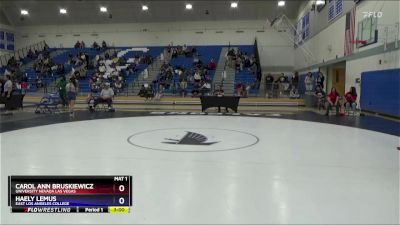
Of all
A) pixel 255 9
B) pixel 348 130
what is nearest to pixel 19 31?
pixel 255 9

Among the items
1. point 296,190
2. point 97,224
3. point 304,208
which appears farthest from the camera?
point 296,190

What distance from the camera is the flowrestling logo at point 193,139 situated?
6266mm

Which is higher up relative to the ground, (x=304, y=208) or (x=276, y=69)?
(x=276, y=69)

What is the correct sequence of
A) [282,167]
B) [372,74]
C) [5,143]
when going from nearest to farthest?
[282,167], [5,143], [372,74]

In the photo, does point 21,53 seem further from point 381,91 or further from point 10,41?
point 381,91

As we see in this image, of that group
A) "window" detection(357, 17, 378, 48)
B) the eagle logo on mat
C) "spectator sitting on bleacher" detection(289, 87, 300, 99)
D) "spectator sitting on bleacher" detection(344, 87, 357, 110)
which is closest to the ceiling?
"spectator sitting on bleacher" detection(289, 87, 300, 99)

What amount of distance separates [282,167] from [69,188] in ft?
10.2

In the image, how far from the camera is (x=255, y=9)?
25.2 meters

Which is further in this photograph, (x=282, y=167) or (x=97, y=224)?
(x=282, y=167)

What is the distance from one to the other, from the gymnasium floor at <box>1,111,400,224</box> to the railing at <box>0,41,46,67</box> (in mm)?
22399

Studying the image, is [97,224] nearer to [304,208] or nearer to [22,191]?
[22,191]

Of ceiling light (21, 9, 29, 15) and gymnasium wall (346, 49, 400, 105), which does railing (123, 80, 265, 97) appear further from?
ceiling light (21, 9, 29, 15)

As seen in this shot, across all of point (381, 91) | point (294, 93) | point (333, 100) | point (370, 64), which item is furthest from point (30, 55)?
point (381, 91)

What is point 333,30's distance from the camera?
17031 millimetres
